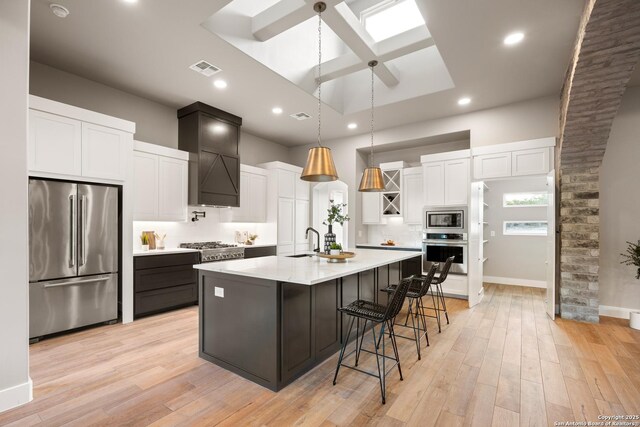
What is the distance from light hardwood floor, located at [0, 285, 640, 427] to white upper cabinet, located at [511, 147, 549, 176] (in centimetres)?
228

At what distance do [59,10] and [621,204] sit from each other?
688 cm

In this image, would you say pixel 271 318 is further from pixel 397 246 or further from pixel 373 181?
pixel 397 246

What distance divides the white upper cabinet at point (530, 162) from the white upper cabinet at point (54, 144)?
5.86 meters

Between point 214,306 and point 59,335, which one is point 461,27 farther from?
point 59,335

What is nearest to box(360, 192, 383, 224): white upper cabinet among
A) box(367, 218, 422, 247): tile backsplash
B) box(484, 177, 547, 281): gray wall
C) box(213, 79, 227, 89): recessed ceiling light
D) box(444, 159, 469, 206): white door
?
box(367, 218, 422, 247): tile backsplash

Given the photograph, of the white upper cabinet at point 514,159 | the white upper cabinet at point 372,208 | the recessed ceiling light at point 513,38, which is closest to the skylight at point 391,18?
the recessed ceiling light at point 513,38

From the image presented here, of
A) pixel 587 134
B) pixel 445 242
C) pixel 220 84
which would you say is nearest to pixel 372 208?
pixel 445 242

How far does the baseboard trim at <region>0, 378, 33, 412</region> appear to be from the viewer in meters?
2.07

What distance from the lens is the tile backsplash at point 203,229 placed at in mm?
4823

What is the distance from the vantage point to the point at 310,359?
2670 millimetres

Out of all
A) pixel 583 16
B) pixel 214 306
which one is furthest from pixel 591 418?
pixel 583 16

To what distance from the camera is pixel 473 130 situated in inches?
206

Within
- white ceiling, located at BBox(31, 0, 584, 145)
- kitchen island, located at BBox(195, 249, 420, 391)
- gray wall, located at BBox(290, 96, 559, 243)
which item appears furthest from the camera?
gray wall, located at BBox(290, 96, 559, 243)

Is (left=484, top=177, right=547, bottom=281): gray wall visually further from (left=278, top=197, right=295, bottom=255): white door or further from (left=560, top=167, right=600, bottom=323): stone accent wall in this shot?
(left=278, top=197, right=295, bottom=255): white door
